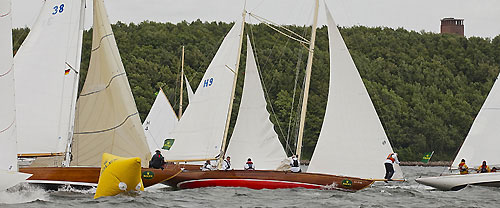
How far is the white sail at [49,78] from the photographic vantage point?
25.8 meters

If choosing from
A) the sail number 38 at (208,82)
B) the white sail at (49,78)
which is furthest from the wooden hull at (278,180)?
the white sail at (49,78)

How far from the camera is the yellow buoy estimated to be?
21797 mm

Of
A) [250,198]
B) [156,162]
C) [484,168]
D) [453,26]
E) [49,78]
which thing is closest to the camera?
[250,198]

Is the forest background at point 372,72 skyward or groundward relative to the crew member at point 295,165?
skyward

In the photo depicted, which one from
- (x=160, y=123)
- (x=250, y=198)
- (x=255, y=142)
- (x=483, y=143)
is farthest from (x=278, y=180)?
(x=160, y=123)

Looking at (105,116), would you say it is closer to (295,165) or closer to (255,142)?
(295,165)

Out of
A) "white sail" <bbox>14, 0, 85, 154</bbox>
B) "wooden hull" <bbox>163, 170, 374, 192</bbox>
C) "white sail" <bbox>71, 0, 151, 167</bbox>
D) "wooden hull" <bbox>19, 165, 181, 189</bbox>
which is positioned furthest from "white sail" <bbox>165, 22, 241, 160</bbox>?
"wooden hull" <bbox>19, 165, 181, 189</bbox>

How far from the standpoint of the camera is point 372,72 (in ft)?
310

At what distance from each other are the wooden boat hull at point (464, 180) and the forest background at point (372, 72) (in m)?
42.8

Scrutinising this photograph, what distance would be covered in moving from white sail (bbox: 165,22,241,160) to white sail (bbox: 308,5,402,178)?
4278 mm

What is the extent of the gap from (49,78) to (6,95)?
6133 mm

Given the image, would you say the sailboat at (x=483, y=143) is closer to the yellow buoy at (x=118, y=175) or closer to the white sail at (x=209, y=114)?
the white sail at (x=209, y=114)

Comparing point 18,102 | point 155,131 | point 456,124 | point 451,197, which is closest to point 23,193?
point 18,102

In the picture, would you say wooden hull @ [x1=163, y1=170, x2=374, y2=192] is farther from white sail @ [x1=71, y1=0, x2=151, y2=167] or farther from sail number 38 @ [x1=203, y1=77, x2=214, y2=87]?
sail number 38 @ [x1=203, y1=77, x2=214, y2=87]
